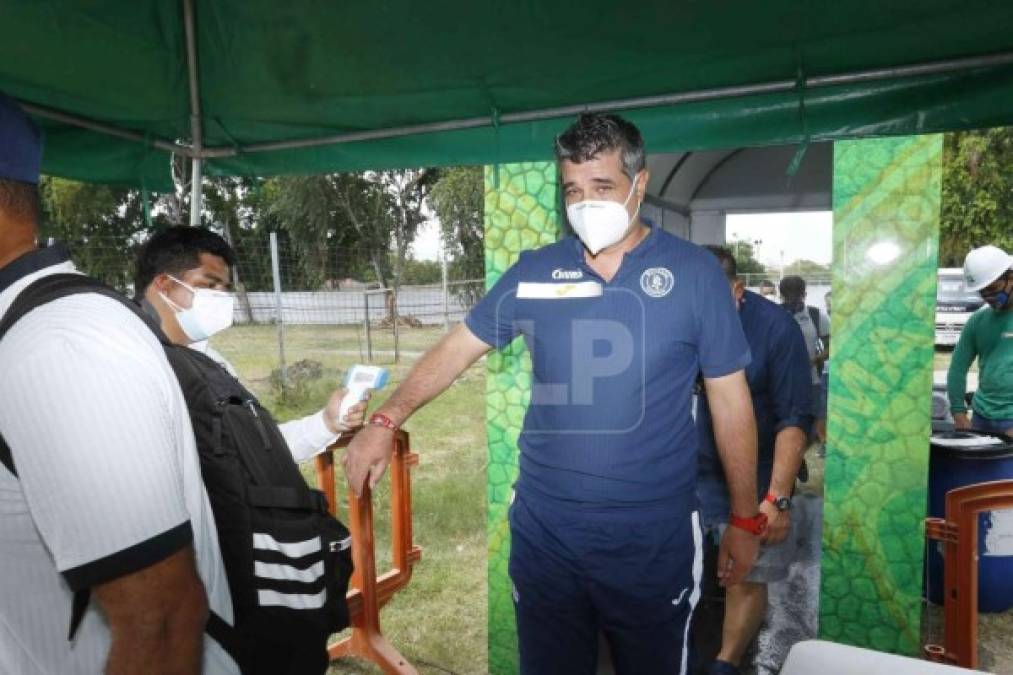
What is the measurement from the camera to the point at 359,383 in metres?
2.04

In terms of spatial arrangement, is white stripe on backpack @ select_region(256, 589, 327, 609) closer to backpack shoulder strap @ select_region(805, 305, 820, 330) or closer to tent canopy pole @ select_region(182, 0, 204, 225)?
tent canopy pole @ select_region(182, 0, 204, 225)

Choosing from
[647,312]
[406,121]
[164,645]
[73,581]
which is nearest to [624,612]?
[647,312]

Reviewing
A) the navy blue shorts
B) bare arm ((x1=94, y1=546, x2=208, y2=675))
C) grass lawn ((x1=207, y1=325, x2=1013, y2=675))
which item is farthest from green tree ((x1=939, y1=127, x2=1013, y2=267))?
bare arm ((x1=94, y1=546, x2=208, y2=675))

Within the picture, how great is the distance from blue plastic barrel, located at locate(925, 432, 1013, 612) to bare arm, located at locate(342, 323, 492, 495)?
2.85 meters

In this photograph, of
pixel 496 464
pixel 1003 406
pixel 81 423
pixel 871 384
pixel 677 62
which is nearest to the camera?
pixel 81 423

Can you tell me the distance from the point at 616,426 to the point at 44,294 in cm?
134

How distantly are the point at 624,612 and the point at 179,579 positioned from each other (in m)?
1.31

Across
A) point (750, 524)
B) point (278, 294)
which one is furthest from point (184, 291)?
point (278, 294)

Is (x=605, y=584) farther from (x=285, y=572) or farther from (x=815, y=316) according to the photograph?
(x=815, y=316)

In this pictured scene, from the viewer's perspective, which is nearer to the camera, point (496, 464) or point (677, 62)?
point (677, 62)

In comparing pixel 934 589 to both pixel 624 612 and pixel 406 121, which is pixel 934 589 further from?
pixel 406 121

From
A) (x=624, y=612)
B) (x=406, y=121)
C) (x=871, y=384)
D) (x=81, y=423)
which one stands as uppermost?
(x=406, y=121)

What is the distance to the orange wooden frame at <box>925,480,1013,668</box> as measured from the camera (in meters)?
2.45

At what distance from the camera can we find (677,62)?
201cm
